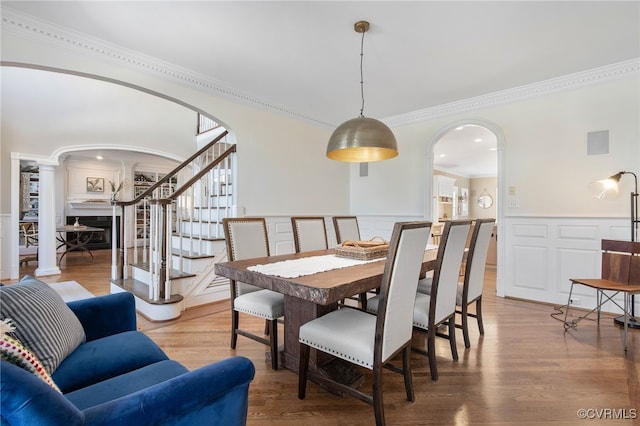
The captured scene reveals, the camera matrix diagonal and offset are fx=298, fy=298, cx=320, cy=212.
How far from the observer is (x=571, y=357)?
219cm

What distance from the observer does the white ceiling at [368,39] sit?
2.19m

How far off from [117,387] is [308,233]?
6.95 feet

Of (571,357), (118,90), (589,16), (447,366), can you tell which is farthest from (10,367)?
(118,90)

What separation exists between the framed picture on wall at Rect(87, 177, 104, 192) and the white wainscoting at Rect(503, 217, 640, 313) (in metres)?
9.05

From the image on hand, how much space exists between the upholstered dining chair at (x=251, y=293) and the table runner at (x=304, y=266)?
296 mm

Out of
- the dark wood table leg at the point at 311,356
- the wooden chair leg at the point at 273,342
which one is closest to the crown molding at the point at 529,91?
the dark wood table leg at the point at 311,356

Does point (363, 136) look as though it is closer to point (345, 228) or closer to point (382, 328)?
point (382, 328)

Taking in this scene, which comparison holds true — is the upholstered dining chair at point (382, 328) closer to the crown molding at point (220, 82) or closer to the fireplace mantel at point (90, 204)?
the crown molding at point (220, 82)

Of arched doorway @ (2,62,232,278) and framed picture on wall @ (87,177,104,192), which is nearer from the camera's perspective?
arched doorway @ (2,62,232,278)

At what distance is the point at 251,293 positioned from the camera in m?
2.34

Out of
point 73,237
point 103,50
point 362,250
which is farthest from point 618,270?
point 73,237

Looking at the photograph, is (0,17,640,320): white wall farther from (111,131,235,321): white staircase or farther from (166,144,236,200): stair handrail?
(111,131,235,321): white staircase

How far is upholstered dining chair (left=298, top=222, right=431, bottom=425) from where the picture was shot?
1.43 m

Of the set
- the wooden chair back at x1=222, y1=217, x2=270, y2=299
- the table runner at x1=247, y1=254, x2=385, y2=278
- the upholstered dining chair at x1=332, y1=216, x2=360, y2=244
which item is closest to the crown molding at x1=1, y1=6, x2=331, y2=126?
the wooden chair back at x1=222, y1=217, x2=270, y2=299
